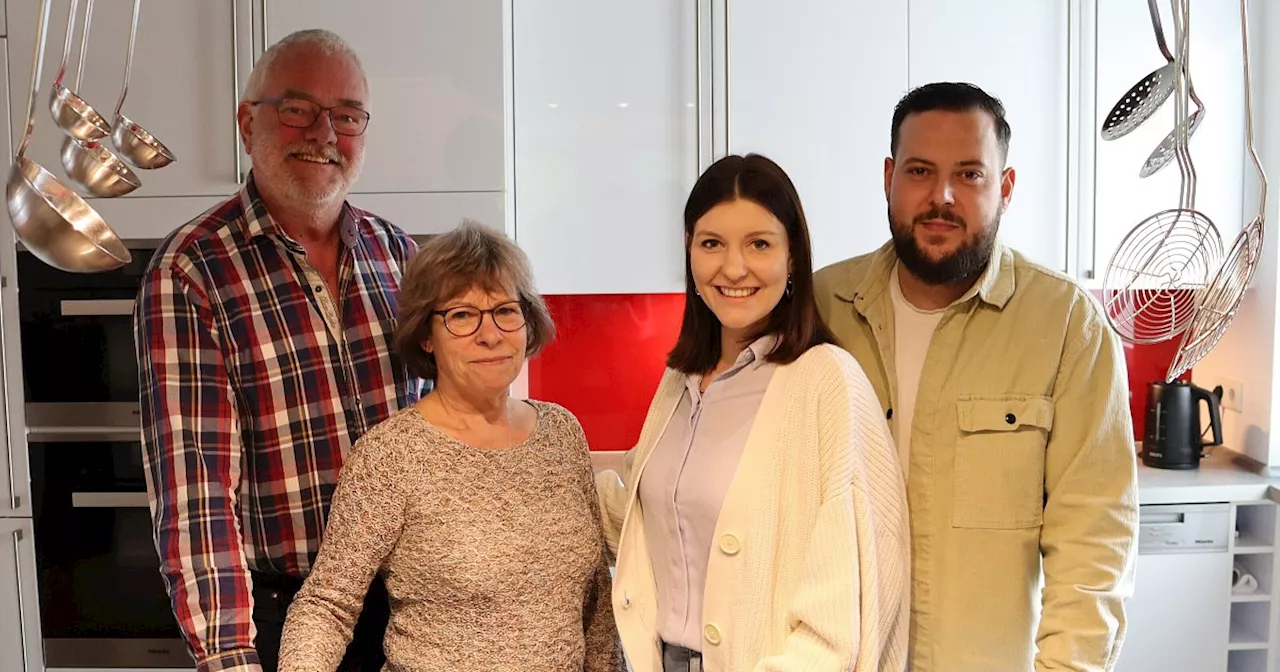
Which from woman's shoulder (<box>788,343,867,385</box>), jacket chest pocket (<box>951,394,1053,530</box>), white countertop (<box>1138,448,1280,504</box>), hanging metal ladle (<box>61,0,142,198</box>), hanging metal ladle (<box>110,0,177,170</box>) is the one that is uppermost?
hanging metal ladle (<box>110,0,177,170</box>)

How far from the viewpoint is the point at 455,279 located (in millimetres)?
1318

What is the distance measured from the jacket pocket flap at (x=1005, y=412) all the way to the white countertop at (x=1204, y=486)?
1129mm

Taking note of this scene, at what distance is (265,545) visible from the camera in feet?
4.75

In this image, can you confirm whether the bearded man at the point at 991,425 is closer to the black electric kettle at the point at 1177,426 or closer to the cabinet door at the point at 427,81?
the cabinet door at the point at 427,81

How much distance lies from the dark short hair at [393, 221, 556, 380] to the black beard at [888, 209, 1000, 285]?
1.73 ft

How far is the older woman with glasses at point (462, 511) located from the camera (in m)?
1.27

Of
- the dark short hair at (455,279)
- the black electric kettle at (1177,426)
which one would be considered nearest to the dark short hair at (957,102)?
the dark short hair at (455,279)

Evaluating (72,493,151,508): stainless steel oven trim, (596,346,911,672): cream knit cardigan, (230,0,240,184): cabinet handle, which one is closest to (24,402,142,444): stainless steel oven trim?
(72,493,151,508): stainless steel oven trim

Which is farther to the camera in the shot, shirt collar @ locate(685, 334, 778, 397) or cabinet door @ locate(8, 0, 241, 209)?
cabinet door @ locate(8, 0, 241, 209)

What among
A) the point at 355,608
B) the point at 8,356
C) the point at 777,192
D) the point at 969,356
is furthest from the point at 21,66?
the point at 969,356

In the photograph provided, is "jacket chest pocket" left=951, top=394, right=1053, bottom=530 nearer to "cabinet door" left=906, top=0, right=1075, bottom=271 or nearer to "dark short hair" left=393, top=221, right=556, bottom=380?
"dark short hair" left=393, top=221, right=556, bottom=380

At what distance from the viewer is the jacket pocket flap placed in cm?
133

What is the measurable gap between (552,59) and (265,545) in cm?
144

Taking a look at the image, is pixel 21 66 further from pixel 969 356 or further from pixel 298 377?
pixel 969 356
